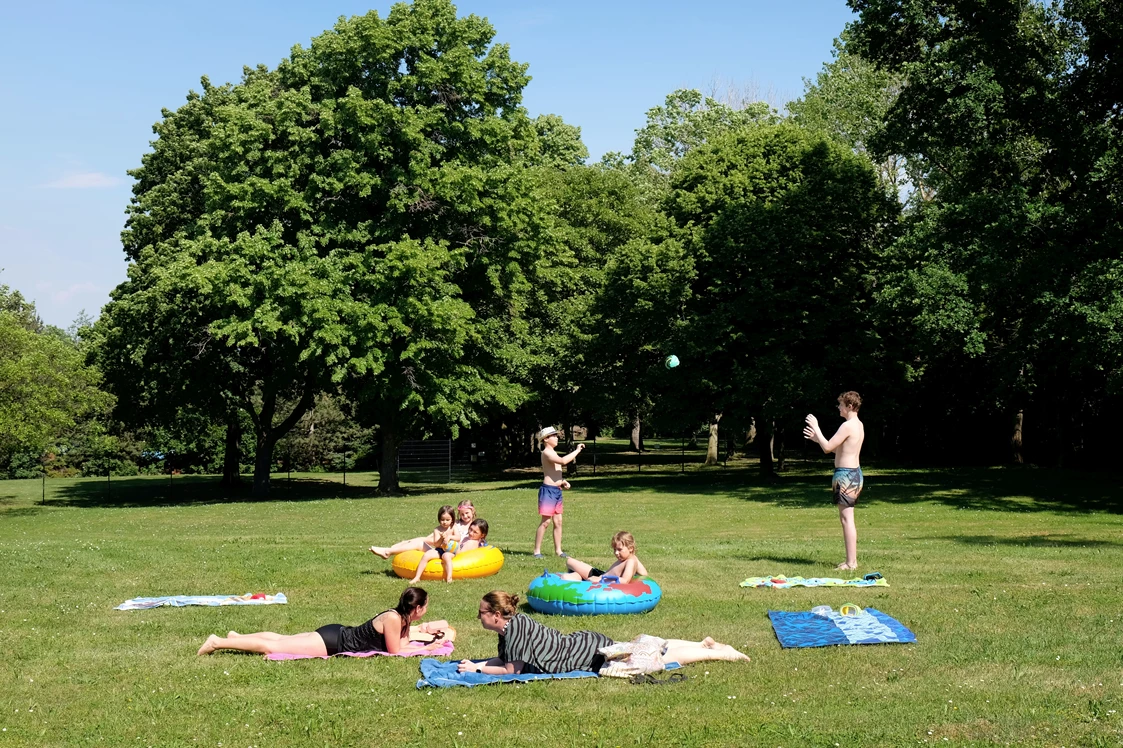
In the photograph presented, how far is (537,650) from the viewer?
10672 millimetres

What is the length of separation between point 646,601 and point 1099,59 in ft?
85.4

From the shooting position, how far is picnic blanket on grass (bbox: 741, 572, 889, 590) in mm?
15062

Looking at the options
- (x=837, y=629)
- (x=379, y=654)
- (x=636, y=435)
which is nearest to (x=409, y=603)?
(x=379, y=654)

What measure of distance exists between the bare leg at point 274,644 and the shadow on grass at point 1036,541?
13295mm

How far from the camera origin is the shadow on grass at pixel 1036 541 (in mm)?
20547

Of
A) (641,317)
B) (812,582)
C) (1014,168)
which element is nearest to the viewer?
(812,582)

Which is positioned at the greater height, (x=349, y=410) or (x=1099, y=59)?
(x=1099, y=59)

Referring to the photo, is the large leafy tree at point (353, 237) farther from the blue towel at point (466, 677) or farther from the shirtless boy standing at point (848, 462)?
the blue towel at point (466, 677)

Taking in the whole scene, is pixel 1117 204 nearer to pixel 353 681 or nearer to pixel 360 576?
pixel 360 576

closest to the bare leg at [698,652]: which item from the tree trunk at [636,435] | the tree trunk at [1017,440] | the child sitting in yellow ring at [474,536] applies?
the child sitting in yellow ring at [474,536]

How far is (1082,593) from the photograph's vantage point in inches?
562

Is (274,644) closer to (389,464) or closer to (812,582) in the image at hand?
(812,582)

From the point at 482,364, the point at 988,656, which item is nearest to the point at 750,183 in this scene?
the point at 482,364

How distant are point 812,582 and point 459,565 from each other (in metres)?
4.99
